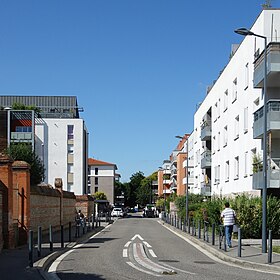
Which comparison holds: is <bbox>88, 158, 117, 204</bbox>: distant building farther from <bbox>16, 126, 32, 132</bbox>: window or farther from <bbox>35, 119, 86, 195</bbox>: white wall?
<bbox>16, 126, 32, 132</bbox>: window

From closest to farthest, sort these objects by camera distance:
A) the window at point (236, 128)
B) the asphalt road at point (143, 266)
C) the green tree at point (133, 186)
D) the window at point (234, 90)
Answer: the asphalt road at point (143, 266), the window at point (236, 128), the window at point (234, 90), the green tree at point (133, 186)

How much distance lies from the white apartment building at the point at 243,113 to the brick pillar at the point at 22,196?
1340cm

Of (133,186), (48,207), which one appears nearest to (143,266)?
(48,207)

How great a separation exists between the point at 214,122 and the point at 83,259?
34586 mm

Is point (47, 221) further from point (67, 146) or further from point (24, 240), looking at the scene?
point (67, 146)

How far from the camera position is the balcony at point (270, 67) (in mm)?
28812

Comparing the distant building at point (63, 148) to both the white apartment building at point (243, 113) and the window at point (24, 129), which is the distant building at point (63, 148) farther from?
the white apartment building at point (243, 113)

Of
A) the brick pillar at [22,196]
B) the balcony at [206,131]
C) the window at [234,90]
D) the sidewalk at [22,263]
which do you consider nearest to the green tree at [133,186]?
the balcony at [206,131]

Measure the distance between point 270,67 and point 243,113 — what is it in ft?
26.3

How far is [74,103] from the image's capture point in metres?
89.2

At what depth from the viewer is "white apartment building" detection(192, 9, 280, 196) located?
30.4 metres

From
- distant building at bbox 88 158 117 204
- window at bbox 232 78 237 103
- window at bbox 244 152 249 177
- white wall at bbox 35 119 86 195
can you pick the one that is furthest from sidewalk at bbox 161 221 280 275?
distant building at bbox 88 158 117 204

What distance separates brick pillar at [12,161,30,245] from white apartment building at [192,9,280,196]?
44.0 feet

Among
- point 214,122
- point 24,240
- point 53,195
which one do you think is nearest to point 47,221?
point 53,195
